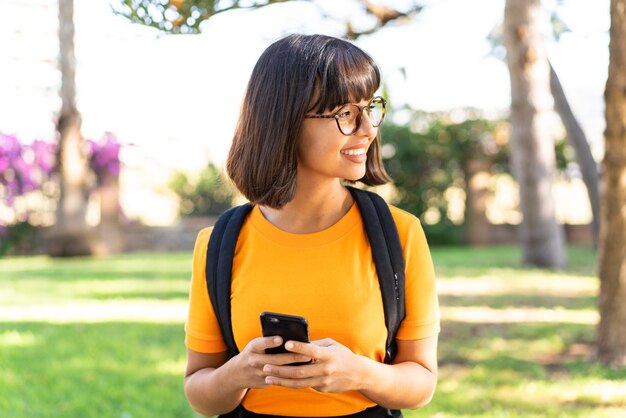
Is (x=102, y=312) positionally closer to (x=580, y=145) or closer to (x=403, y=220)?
(x=403, y=220)

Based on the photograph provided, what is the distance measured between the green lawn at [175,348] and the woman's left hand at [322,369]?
8.46ft

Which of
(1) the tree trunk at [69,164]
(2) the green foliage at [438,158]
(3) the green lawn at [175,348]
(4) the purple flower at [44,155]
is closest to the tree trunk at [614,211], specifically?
(3) the green lawn at [175,348]

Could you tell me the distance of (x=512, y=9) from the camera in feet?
31.2

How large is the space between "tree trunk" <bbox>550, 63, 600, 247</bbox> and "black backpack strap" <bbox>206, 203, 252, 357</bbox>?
9.76m

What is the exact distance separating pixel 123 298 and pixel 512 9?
18.1ft

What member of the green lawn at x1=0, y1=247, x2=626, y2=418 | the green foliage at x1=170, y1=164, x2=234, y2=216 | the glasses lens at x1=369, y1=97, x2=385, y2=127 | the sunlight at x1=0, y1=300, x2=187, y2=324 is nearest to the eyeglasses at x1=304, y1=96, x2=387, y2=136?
the glasses lens at x1=369, y1=97, x2=385, y2=127

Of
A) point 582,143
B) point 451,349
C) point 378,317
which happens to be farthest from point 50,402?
point 582,143

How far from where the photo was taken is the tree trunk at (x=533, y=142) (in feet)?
32.4

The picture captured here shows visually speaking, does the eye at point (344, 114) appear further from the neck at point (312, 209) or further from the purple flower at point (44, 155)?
the purple flower at point (44, 155)

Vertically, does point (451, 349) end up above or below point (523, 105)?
below

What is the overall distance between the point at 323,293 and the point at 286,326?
0.24 meters

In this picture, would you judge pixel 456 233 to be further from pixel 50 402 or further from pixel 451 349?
pixel 50 402

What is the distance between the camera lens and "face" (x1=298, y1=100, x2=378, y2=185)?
183 centimetres

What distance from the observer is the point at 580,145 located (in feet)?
37.4
